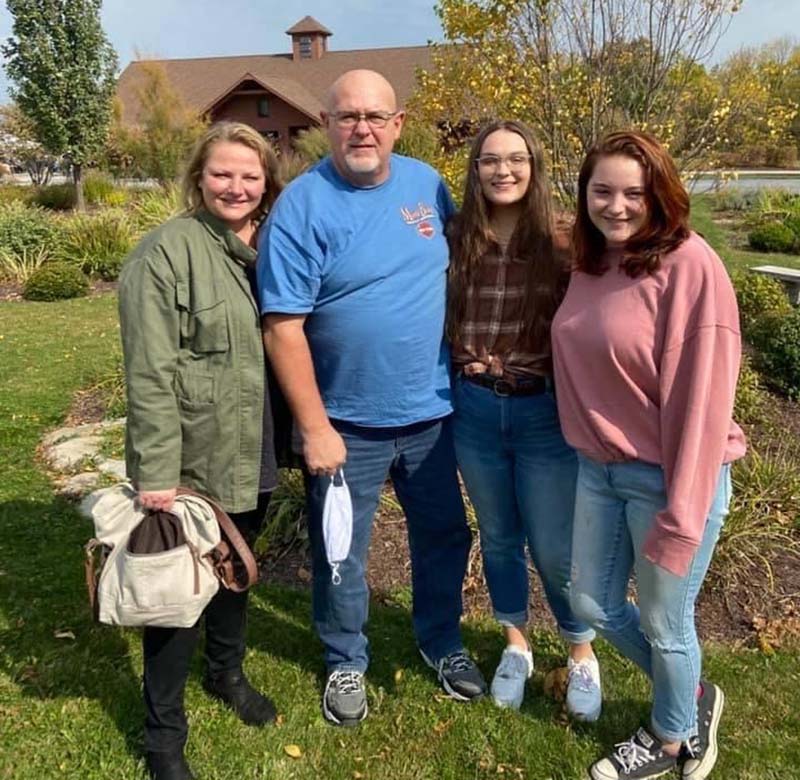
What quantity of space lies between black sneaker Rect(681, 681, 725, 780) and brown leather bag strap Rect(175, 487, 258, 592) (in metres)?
1.52

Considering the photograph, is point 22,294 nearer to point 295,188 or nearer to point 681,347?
point 295,188

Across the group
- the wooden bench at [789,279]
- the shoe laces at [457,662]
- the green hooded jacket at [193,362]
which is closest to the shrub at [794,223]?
the wooden bench at [789,279]

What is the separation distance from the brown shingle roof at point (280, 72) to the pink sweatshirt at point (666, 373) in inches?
1439

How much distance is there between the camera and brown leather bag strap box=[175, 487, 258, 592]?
247cm

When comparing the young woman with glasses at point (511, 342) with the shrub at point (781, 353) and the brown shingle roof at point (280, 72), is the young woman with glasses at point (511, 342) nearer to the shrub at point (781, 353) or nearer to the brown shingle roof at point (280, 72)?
the shrub at point (781, 353)

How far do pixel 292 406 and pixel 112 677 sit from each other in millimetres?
1487

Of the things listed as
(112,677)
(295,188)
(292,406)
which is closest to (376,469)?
(292,406)

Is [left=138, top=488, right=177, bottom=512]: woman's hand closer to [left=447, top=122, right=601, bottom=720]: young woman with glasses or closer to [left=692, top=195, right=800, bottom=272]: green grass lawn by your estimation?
[left=447, top=122, right=601, bottom=720]: young woman with glasses

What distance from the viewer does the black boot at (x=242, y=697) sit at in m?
2.93

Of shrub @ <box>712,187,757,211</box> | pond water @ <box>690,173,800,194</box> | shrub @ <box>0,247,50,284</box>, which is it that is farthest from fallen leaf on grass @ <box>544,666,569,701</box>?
shrub @ <box>712,187,757,211</box>

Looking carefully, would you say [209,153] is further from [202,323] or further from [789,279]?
[789,279]

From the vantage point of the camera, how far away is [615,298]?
7.21ft

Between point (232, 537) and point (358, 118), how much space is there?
1.35 meters

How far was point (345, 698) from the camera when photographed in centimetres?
296
